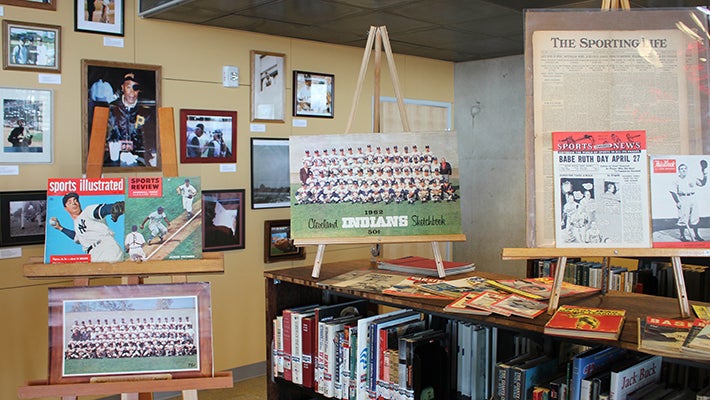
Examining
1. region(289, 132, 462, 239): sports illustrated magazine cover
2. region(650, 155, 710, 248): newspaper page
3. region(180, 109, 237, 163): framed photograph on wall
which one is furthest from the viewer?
region(180, 109, 237, 163): framed photograph on wall

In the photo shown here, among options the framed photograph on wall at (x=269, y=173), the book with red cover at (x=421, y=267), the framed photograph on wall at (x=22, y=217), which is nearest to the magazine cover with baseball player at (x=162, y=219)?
the book with red cover at (x=421, y=267)

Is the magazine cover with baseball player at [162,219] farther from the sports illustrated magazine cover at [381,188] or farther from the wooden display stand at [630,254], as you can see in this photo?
the wooden display stand at [630,254]

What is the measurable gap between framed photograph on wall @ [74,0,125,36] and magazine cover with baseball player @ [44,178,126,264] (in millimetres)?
1956

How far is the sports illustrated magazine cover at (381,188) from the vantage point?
2996mm

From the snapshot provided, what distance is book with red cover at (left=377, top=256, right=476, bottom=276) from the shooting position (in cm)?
312

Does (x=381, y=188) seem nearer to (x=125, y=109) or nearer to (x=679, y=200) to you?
(x=679, y=200)

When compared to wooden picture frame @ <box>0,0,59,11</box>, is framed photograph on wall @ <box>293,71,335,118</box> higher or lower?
lower

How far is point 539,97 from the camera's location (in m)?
2.29

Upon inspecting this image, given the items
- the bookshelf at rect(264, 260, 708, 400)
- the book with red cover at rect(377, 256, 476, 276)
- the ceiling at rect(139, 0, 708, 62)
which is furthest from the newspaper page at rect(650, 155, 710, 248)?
the ceiling at rect(139, 0, 708, 62)

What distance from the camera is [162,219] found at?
253cm

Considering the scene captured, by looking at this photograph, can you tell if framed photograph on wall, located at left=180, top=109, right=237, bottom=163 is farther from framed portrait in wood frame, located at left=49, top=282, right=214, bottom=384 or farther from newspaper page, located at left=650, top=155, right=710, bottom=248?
newspaper page, located at left=650, top=155, right=710, bottom=248

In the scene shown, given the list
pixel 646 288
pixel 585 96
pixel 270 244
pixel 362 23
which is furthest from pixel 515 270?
pixel 585 96

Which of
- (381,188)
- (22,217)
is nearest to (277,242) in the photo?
(22,217)

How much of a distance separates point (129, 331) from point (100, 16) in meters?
2.52
